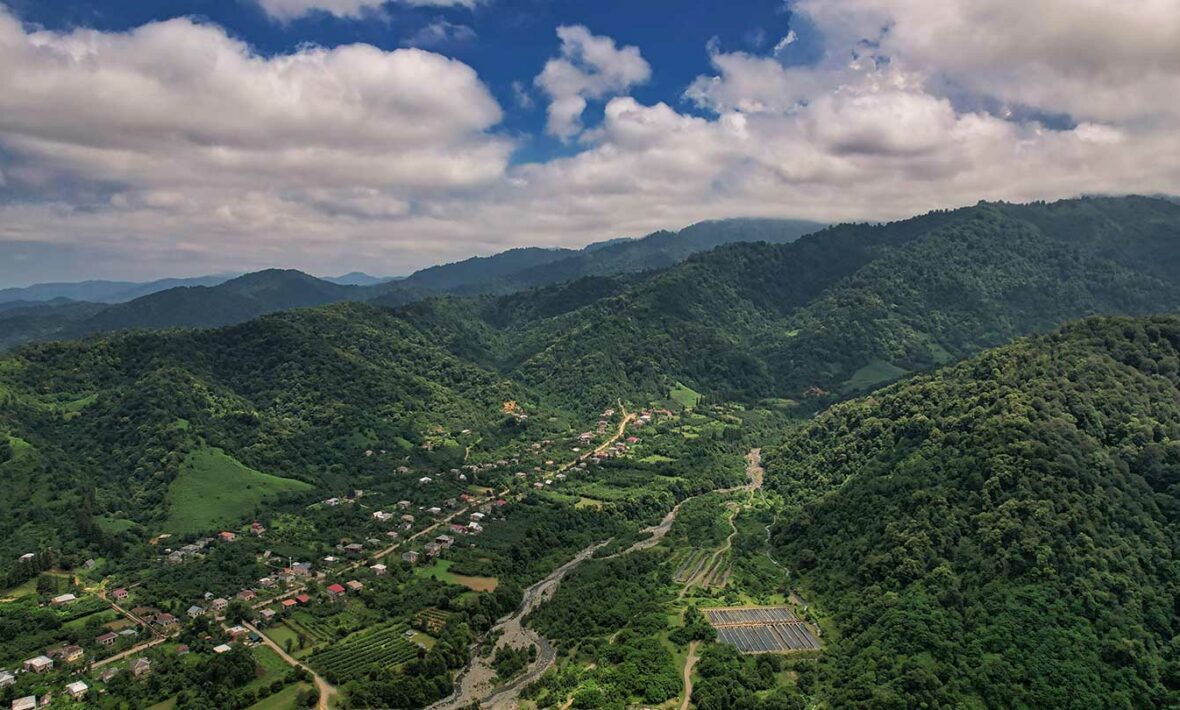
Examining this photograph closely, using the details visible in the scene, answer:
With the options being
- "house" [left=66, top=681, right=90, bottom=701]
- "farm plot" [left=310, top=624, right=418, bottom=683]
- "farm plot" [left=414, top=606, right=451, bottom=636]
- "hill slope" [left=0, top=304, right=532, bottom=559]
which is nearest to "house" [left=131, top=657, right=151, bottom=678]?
"house" [left=66, top=681, right=90, bottom=701]

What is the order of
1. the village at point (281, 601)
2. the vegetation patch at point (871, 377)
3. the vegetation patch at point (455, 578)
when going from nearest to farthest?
the village at point (281, 601) → the vegetation patch at point (455, 578) → the vegetation patch at point (871, 377)

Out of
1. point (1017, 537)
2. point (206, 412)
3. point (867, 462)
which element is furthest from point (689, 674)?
point (206, 412)

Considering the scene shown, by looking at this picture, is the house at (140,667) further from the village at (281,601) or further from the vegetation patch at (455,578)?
the vegetation patch at (455,578)

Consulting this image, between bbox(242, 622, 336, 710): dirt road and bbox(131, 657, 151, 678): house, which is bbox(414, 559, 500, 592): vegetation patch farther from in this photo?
bbox(131, 657, 151, 678): house

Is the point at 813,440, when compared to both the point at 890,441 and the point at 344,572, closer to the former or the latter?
the point at 890,441

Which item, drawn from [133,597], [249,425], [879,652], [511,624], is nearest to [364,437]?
[249,425]

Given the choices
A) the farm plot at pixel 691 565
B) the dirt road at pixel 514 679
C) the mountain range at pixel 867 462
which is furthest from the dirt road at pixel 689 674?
the farm plot at pixel 691 565
